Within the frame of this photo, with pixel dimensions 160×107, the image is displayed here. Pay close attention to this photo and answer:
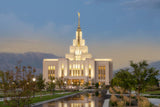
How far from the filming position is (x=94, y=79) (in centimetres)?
14938

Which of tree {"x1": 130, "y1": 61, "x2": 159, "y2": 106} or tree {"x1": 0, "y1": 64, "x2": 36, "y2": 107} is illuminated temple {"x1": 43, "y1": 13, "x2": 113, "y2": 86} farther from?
tree {"x1": 0, "y1": 64, "x2": 36, "y2": 107}

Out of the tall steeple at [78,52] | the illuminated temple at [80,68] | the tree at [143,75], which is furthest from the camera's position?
the tall steeple at [78,52]

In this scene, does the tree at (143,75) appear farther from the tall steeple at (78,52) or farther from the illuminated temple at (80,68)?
the tall steeple at (78,52)

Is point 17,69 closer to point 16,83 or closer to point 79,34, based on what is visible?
point 16,83

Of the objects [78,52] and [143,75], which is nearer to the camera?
[143,75]

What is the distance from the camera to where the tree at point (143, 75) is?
74.9ft

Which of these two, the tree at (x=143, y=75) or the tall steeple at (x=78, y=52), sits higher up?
the tall steeple at (x=78, y=52)

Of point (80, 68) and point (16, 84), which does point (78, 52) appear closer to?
point (80, 68)

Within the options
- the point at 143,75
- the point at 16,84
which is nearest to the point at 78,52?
the point at 143,75

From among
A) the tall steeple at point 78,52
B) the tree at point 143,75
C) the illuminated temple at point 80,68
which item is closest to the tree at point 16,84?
the tree at point 143,75

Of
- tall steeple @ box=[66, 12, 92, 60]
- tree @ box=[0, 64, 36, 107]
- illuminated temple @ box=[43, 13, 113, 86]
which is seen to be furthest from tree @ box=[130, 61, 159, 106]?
tall steeple @ box=[66, 12, 92, 60]

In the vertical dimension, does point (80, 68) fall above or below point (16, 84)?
above

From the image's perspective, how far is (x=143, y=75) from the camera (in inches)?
902

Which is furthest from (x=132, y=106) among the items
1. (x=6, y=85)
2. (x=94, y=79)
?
(x=94, y=79)
